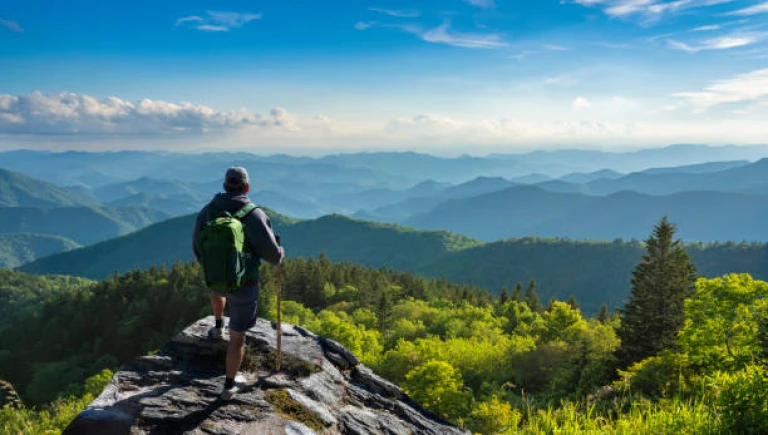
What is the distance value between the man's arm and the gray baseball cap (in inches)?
31.2

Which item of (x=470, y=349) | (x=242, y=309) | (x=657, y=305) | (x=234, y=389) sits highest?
(x=242, y=309)

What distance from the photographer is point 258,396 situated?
26.3ft

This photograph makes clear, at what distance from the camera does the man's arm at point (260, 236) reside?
26.5 ft

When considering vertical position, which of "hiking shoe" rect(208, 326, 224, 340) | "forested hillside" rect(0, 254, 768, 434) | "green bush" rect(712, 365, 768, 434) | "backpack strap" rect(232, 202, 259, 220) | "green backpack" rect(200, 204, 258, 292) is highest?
"backpack strap" rect(232, 202, 259, 220)

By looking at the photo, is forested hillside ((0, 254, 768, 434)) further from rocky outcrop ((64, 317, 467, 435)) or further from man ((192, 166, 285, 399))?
man ((192, 166, 285, 399))

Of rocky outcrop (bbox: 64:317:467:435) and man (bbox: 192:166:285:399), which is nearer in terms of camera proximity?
rocky outcrop (bbox: 64:317:467:435)

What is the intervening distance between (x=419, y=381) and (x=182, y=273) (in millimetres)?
96632

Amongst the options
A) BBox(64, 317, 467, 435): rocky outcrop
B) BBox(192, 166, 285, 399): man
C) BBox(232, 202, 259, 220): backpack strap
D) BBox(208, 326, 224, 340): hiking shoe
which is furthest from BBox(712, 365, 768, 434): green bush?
BBox(208, 326, 224, 340): hiking shoe

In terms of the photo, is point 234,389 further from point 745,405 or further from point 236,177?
point 745,405

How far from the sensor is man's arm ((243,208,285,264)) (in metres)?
8.06

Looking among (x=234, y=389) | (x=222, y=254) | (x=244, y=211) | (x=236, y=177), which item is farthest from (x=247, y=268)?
(x=234, y=389)

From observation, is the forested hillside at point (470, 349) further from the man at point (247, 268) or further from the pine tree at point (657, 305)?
the man at point (247, 268)

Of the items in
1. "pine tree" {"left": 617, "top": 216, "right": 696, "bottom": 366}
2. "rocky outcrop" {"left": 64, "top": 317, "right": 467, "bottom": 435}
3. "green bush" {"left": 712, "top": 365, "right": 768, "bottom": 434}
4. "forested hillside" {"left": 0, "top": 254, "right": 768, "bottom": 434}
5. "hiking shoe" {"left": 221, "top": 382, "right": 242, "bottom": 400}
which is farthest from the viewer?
"pine tree" {"left": 617, "top": 216, "right": 696, "bottom": 366}

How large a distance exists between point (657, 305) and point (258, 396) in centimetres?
3370
